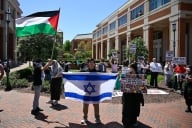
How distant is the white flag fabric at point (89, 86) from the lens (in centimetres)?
950

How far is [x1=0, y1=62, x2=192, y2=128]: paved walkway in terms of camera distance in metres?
9.49

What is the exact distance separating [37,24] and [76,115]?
3.16m

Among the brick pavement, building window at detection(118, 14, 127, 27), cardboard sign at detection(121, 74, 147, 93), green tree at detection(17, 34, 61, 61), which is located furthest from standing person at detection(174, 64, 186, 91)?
building window at detection(118, 14, 127, 27)

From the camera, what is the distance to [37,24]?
11.1 m

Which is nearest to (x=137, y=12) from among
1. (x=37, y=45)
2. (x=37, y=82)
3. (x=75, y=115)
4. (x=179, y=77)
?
(x=37, y=45)

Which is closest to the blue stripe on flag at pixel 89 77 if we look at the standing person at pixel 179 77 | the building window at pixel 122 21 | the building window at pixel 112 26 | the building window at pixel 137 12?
the standing person at pixel 179 77

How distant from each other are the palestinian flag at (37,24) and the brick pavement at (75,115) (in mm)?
2616

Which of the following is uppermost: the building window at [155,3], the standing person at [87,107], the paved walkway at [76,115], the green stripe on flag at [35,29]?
the building window at [155,3]

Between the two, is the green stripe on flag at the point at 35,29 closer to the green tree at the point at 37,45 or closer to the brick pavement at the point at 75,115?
the brick pavement at the point at 75,115

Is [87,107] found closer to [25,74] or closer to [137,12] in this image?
[25,74]

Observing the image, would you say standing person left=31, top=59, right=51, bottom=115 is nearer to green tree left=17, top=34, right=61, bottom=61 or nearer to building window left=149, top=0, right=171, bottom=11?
green tree left=17, top=34, right=61, bottom=61

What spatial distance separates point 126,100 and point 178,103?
5474 mm

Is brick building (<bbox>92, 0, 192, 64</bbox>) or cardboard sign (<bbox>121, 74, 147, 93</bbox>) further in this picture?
brick building (<bbox>92, 0, 192, 64</bbox>)

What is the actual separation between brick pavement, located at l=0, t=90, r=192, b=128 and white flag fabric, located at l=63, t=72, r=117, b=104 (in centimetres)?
73
